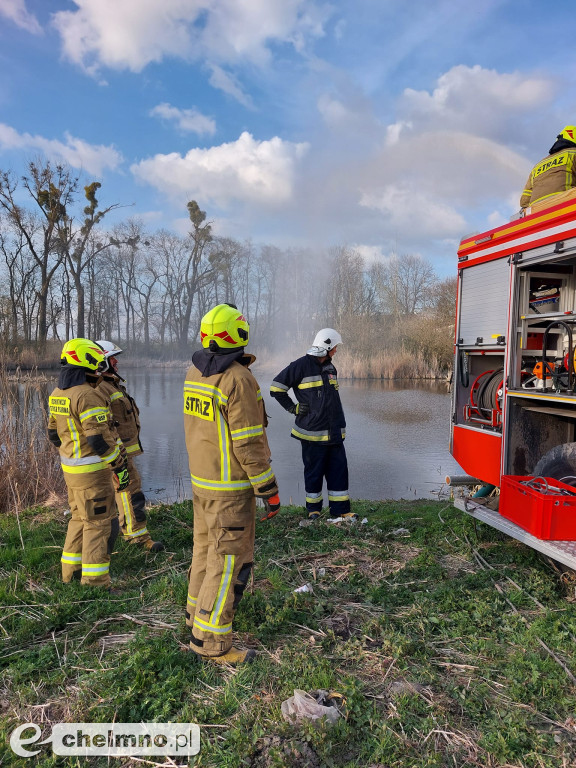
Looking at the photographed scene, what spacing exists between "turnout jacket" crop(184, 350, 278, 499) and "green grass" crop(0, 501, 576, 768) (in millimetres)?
925

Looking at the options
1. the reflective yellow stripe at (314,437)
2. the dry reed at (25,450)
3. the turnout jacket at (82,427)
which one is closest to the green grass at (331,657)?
the turnout jacket at (82,427)

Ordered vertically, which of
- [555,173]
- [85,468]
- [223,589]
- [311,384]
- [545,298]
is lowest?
[223,589]

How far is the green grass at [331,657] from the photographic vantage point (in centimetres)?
214

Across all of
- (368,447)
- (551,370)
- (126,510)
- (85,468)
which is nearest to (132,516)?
(126,510)

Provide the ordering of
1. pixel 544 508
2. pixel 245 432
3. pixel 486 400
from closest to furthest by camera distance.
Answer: pixel 245 432
pixel 544 508
pixel 486 400

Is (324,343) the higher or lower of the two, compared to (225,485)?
higher

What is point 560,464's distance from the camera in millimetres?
3736

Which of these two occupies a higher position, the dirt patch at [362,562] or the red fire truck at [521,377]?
the red fire truck at [521,377]

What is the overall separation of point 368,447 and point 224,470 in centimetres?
843

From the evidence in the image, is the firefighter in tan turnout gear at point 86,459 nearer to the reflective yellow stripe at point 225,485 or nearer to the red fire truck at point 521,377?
the reflective yellow stripe at point 225,485

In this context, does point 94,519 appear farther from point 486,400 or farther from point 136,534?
point 486,400

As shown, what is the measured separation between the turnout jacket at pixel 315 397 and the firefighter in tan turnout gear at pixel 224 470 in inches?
101

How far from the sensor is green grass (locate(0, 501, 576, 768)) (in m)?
2.14

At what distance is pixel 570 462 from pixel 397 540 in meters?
1.67
